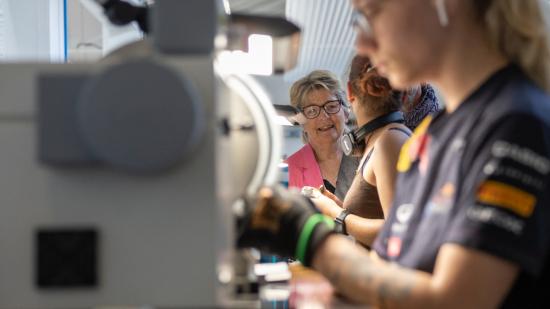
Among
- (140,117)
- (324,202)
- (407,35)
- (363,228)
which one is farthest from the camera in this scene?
(324,202)

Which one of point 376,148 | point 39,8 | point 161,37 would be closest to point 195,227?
point 161,37

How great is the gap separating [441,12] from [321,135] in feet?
6.35

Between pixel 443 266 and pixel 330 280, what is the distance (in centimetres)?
20

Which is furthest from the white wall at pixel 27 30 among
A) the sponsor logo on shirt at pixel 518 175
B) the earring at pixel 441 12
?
the sponsor logo on shirt at pixel 518 175

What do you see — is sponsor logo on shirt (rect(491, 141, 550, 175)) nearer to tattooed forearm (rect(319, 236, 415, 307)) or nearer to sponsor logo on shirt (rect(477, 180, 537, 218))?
sponsor logo on shirt (rect(477, 180, 537, 218))

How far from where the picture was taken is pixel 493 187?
0.79 metres

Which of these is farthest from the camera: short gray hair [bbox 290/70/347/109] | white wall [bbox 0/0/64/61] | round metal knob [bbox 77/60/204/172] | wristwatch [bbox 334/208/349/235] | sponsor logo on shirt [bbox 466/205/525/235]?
short gray hair [bbox 290/70/347/109]

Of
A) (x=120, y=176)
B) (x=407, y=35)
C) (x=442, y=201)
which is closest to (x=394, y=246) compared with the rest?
(x=442, y=201)

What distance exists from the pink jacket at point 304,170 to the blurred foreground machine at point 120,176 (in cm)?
212

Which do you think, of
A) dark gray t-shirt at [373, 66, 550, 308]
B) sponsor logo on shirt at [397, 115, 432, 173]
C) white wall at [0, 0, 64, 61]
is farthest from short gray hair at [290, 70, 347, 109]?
dark gray t-shirt at [373, 66, 550, 308]

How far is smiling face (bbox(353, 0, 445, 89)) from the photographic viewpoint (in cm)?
90

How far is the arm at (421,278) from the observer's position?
2.61 feet

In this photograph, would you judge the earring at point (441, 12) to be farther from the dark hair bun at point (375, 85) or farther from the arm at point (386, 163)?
the dark hair bun at point (375, 85)

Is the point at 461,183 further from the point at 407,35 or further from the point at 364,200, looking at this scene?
the point at 364,200
